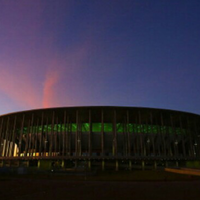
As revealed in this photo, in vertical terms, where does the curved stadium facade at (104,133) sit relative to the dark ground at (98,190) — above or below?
above

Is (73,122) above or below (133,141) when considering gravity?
above

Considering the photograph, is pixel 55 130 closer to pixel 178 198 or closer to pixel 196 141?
pixel 196 141

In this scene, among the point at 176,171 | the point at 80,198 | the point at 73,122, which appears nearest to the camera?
the point at 80,198

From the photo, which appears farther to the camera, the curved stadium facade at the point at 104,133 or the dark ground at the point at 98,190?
the curved stadium facade at the point at 104,133

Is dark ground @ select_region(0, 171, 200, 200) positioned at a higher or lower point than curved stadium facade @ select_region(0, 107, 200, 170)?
lower

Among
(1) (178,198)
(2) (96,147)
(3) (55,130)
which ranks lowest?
(1) (178,198)

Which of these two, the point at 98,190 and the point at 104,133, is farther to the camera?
the point at 104,133

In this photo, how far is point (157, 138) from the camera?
60.9 meters

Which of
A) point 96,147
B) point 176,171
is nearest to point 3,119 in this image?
point 96,147

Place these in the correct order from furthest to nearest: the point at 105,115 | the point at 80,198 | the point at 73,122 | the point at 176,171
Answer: the point at 73,122 < the point at 105,115 < the point at 176,171 < the point at 80,198

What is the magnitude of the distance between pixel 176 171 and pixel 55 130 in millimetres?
37027

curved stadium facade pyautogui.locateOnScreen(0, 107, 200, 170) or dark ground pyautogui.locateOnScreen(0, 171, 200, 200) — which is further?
curved stadium facade pyautogui.locateOnScreen(0, 107, 200, 170)

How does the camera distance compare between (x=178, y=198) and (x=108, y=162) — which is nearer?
(x=178, y=198)

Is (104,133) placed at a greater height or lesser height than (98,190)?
greater
